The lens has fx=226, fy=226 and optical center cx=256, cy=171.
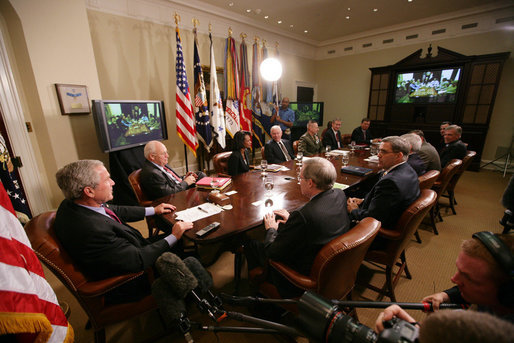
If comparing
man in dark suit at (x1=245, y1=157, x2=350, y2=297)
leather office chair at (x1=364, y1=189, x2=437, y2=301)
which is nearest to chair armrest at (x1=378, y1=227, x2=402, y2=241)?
leather office chair at (x1=364, y1=189, x2=437, y2=301)

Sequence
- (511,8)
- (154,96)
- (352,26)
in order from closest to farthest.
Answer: (154,96) → (511,8) → (352,26)

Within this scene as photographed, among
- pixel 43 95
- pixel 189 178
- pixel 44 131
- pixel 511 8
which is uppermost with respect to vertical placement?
pixel 511 8

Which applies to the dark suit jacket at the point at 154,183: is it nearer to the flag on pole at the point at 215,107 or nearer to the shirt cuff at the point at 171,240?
the shirt cuff at the point at 171,240

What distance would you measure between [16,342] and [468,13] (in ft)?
27.7

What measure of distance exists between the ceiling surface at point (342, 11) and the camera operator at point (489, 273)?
5.31 m

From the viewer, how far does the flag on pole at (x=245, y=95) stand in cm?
522

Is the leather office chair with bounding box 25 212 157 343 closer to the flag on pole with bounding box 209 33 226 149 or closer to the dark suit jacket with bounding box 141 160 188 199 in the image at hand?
the dark suit jacket with bounding box 141 160 188 199

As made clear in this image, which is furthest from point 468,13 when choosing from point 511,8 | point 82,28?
point 82,28

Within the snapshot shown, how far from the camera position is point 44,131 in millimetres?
3057

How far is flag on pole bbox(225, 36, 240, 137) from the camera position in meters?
4.99

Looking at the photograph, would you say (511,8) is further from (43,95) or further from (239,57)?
(43,95)

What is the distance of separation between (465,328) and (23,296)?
4.10 feet

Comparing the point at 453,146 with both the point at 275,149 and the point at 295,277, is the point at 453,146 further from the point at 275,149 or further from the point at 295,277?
the point at 295,277

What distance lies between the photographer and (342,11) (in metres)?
5.13
